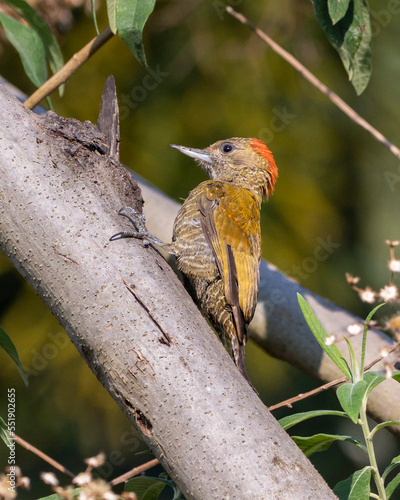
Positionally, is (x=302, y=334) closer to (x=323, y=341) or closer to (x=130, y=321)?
(x=323, y=341)

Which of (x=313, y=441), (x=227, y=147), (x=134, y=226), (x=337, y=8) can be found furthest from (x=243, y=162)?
(x=313, y=441)

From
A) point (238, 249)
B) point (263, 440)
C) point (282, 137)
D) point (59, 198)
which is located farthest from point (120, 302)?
point (282, 137)

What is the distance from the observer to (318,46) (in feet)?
15.3

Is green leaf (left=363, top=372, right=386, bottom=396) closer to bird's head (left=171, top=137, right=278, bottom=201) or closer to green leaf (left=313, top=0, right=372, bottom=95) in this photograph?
green leaf (left=313, top=0, right=372, bottom=95)

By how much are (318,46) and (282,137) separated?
29.5 inches

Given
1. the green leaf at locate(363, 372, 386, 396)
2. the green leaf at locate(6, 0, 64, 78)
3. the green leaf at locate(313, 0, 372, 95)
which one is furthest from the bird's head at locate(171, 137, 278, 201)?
the green leaf at locate(363, 372, 386, 396)

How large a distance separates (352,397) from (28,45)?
1854mm

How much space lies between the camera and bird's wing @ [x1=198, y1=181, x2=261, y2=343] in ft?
9.19

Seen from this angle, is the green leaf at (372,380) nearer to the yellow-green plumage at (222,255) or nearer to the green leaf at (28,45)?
the yellow-green plumage at (222,255)

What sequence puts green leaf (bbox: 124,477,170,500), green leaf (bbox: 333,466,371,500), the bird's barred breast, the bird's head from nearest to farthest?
green leaf (bbox: 333,466,371,500), green leaf (bbox: 124,477,170,500), the bird's barred breast, the bird's head

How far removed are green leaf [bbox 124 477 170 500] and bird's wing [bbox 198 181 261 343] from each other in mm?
917

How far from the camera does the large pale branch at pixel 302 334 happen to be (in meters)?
2.65

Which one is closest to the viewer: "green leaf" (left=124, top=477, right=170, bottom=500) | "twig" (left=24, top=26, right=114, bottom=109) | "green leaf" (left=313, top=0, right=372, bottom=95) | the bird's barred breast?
"green leaf" (left=124, top=477, right=170, bottom=500)

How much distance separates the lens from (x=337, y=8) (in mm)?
Answer: 2049
